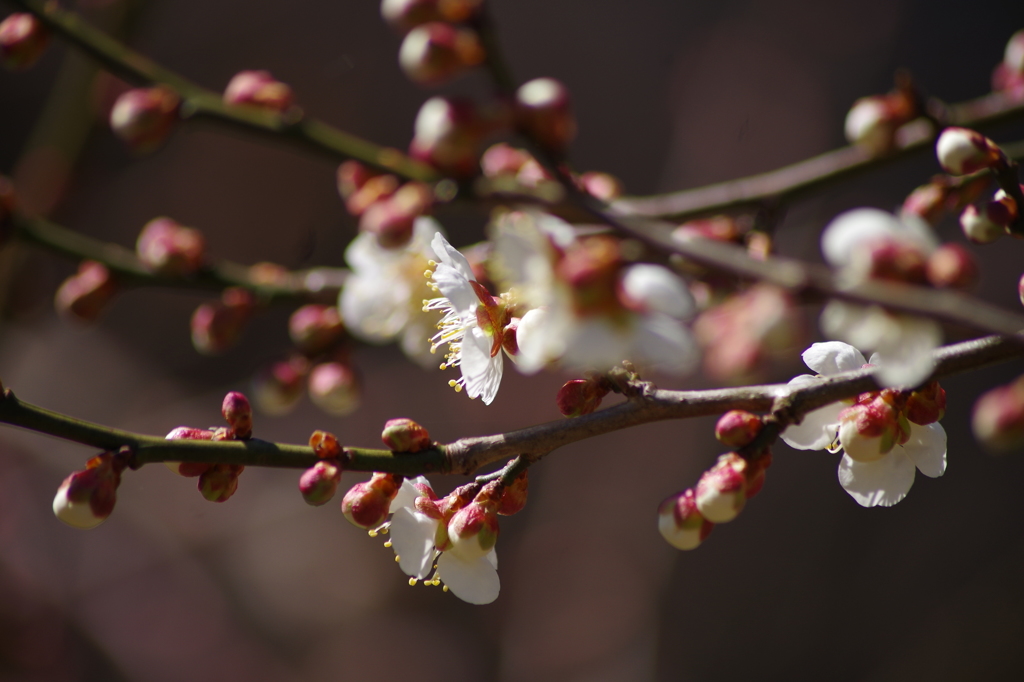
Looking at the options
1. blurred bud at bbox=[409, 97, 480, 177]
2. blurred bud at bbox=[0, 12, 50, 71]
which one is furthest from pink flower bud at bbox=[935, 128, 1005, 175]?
blurred bud at bbox=[0, 12, 50, 71]

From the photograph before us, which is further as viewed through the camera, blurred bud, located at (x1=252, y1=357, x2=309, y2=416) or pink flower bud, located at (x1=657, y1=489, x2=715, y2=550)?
blurred bud, located at (x1=252, y1=357, x2=309, y2=416)

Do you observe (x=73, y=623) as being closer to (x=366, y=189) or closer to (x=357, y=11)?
(x=366, y=189)

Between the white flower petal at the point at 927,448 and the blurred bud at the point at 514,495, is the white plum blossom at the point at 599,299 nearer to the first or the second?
the blurred bud at the point at 514,495

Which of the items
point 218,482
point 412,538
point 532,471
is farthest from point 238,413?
point 532,471

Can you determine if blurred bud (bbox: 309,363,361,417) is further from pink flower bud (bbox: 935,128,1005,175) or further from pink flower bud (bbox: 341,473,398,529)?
pink flower bud (bbox: 935,128,1005,175)

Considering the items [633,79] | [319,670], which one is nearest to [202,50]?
[633,79]

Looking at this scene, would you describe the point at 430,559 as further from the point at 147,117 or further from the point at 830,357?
the point at 147,117
